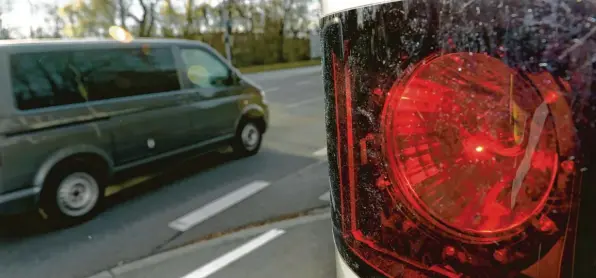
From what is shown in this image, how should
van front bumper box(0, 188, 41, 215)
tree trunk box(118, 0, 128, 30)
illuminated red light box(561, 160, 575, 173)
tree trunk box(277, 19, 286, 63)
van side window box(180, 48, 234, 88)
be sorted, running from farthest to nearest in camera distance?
tree trunk box(277, 19, 286, 63)
tree trunk box(118, 0, 128, 30)
van side window box(180, 48, 234, 88)
van front bumper box(0, 188, 41, 215)
illuminated red light box(561, 160, 575, 173)

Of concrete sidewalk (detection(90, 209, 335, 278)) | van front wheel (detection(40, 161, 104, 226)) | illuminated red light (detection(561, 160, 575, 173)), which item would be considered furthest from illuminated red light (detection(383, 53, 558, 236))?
van front wheel (detection(40, 161, 104, 226))

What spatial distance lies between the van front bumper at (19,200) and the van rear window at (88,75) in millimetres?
752

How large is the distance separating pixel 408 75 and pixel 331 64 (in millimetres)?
228

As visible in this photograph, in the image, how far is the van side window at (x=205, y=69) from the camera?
6.00 meters

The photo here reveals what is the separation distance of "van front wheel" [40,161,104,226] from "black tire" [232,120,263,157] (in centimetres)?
222

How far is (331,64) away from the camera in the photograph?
111 cm

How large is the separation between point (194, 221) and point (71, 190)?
4.26 feet

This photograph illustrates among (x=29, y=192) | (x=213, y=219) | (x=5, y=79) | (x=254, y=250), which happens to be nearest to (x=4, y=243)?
(x=29, y=192)

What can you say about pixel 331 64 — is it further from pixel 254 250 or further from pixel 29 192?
pixel 29 192

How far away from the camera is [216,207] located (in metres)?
4.90

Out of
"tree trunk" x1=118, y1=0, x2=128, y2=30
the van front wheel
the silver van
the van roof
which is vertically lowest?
the van front wheel

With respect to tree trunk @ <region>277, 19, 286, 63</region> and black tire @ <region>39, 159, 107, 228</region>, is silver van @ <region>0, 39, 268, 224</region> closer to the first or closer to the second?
black tire @ <region>39, 159, 107, 228</region>

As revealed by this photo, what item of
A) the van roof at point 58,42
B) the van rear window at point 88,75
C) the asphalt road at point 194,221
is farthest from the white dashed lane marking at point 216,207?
the van roof at point 58,42

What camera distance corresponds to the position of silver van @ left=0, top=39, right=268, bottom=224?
4.29m
